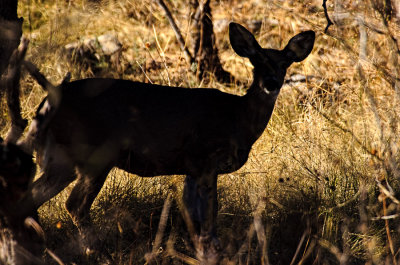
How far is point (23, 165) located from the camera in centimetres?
293

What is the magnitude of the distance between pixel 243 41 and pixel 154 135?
107cm

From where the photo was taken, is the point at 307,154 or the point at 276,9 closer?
the point at 307,154

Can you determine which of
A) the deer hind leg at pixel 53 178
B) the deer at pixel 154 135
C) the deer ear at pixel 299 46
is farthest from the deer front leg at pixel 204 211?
the deer ear at pixel 299 46

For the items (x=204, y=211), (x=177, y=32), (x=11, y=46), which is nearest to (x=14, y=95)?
(x=11, y=46)

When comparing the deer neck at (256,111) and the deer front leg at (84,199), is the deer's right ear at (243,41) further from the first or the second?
the deer front leg at (84,199)

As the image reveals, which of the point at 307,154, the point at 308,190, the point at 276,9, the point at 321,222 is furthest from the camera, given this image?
the point at 276,9

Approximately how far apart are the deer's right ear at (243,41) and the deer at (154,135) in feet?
0.05

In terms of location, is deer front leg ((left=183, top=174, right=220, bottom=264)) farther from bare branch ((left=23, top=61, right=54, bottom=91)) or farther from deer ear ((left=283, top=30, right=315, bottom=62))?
bare branch ((left=23, top=61, right=54, bottom=91))

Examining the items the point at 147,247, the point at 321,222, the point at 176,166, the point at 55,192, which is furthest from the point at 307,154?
the point at 55,192

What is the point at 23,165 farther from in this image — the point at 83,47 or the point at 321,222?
the point at 83,47

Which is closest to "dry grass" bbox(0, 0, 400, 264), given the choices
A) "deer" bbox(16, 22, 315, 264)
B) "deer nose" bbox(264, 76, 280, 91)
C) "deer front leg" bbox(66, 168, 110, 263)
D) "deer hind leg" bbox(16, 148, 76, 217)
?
"deer front leg" bbox(66, 168, 110, 263)

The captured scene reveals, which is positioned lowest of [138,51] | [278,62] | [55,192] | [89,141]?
[55,192]

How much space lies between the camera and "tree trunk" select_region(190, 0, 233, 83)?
320 inches

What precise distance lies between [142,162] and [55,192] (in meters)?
0.66
